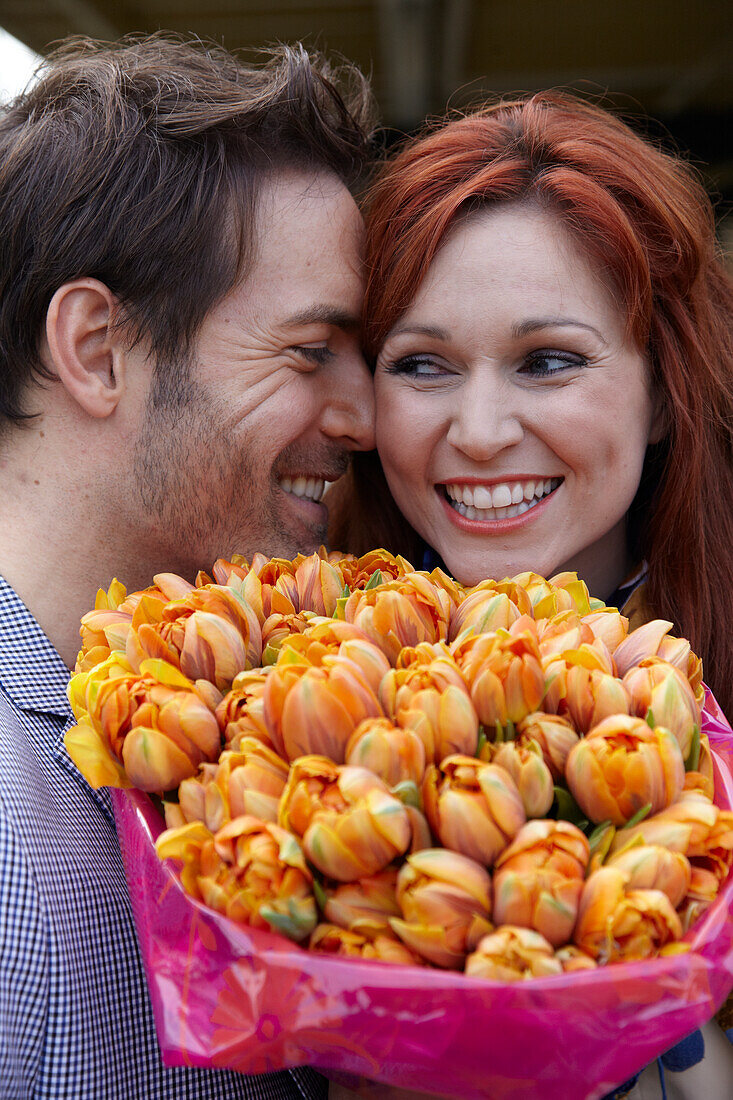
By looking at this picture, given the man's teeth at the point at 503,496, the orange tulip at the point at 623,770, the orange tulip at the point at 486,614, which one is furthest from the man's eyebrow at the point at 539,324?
the orange tulip at the point at 623,770

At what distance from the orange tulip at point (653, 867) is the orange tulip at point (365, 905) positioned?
0.62 feet

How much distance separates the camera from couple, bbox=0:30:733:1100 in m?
1.75

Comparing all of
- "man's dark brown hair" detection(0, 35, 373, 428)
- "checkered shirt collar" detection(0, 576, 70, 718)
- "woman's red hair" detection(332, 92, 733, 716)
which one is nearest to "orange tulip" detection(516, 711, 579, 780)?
"checkered shirt collar" detection(0, 576, 70, 718)

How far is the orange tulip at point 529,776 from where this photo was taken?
2.80 feet

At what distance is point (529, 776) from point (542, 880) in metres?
0.10

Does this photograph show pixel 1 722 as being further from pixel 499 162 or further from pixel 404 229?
pixel 499 162

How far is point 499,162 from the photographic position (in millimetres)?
1807

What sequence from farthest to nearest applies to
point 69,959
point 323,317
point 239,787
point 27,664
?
point 323,317, point 27,664, point 69,959, point 239,787

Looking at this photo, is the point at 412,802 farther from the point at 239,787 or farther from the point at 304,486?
the point at 304,486

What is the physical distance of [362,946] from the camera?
812mm

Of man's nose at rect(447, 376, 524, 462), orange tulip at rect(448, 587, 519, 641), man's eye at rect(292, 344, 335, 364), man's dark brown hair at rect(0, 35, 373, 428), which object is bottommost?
orange tulip at rect(448, 587, 519, 641)

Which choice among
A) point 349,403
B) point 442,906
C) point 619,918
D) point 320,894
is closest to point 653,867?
point 619,918

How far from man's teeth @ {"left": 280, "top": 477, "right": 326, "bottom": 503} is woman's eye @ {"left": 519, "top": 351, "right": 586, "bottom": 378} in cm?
55

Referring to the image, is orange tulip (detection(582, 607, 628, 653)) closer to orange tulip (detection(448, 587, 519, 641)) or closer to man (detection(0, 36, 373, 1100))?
orange tulip (detection(448, 587, 519, 641))
